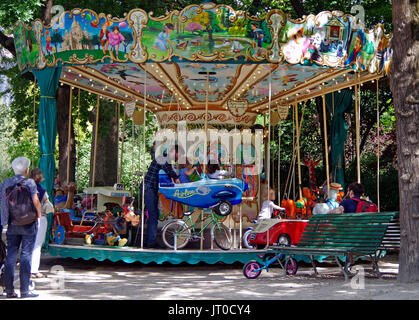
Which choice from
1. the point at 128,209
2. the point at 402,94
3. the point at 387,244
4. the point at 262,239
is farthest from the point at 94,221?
the point at 402,94

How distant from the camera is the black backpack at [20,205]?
24.9ft

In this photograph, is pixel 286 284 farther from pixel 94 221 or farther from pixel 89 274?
pixel 94 221

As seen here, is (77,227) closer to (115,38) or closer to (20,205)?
(115,38)

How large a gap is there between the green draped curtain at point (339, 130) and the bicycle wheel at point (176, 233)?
566 cm

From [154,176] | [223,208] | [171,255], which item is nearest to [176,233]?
[171,255]

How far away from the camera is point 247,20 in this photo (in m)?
11.0

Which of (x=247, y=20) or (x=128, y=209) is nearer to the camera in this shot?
(x=247, y=20)

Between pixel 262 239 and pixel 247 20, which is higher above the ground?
pixel 247 20

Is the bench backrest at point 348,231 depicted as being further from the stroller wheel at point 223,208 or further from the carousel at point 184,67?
the stroller wheel at point 223,208

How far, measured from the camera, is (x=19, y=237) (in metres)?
7.74

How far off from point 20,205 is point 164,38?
4.70m

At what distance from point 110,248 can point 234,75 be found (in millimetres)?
4935

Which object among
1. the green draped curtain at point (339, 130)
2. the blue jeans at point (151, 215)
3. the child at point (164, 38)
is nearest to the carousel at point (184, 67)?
the child at point (164, 38)

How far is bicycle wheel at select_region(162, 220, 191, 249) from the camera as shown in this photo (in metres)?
11.5
